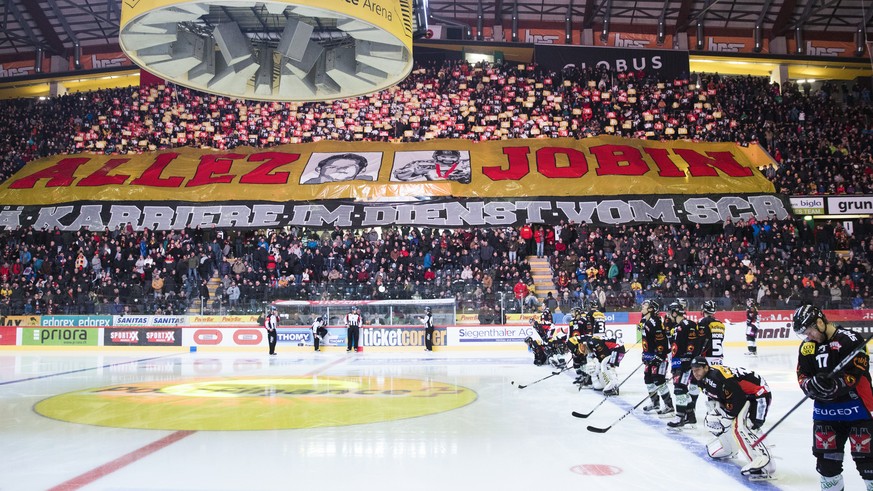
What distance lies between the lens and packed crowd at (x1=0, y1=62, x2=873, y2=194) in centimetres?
3781

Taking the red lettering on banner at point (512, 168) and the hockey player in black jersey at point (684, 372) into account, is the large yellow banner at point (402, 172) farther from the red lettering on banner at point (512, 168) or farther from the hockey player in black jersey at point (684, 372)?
the hockey player in black jersey at point (684, 372)

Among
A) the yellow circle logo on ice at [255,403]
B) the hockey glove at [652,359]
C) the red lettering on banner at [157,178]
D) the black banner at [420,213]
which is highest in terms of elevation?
the red lettering on banner at [157,178]

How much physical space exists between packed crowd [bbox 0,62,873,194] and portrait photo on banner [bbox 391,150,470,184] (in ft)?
5.48

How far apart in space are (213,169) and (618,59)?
956 inches

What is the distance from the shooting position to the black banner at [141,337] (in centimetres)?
2558

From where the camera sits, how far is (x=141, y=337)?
84.4ft

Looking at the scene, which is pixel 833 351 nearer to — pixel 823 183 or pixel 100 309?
pixel 100 309

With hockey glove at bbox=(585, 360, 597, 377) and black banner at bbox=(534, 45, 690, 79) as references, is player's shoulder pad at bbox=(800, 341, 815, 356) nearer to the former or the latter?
hockey glove at bbox=(585, 360, 597, 377)

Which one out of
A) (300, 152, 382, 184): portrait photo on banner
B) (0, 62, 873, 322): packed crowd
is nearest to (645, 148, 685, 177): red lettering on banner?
(0, 62, 873, 322): packed crowd

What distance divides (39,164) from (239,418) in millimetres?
35317

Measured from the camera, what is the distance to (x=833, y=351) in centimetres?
519

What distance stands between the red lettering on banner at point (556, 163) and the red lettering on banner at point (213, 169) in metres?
16.0

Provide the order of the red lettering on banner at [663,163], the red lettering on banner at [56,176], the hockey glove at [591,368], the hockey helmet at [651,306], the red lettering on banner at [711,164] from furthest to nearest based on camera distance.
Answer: the red lettering on banner at [56,176], the red lettering on banner at [711,164], the red lettering on banner at [663,163], the hockey glove at [591,368], the hockey helmet at [651,306]

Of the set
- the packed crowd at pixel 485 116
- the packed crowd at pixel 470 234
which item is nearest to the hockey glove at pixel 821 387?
the packed crowd at pixel 470 234
